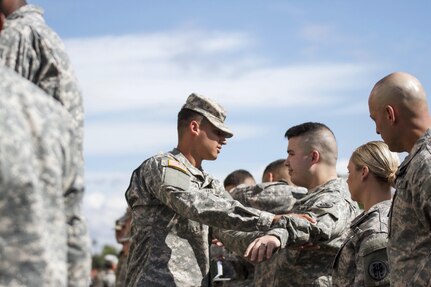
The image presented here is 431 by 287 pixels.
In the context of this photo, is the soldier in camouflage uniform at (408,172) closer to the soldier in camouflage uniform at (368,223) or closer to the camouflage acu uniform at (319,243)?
the soldier in camouflage uniform at (368,223)

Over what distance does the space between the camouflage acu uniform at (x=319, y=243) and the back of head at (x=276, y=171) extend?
4.14 metres

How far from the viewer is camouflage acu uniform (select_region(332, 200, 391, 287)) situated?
6855mm

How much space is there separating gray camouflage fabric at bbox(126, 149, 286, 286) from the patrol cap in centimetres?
57

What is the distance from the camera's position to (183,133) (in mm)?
8234

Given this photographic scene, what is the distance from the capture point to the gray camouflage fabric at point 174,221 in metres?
7.38

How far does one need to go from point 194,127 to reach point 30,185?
4.87 metres

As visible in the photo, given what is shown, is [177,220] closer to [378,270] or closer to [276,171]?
[378,270]

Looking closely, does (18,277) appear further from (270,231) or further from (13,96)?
(270,231)

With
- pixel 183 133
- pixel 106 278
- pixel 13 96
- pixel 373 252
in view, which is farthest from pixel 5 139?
pixel 106 278

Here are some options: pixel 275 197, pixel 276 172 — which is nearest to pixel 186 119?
pixel 275 197

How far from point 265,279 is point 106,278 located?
1994 cm

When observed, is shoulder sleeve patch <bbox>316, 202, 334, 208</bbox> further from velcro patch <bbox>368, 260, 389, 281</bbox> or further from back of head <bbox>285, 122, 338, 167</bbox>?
velcro patch <bbox>368, 260, 389, 281</bbox>

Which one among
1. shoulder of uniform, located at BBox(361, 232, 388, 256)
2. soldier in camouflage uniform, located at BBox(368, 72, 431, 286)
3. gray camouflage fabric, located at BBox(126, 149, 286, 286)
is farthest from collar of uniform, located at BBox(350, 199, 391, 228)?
soldier in camouflage uniform, located at BBox(368, 72, 431, 286)

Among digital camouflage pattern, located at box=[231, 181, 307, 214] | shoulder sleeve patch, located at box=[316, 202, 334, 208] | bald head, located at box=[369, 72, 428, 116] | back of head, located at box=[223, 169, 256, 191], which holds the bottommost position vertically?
shoulder sleeve patch, located at box=[316, 202, 334, 208]
